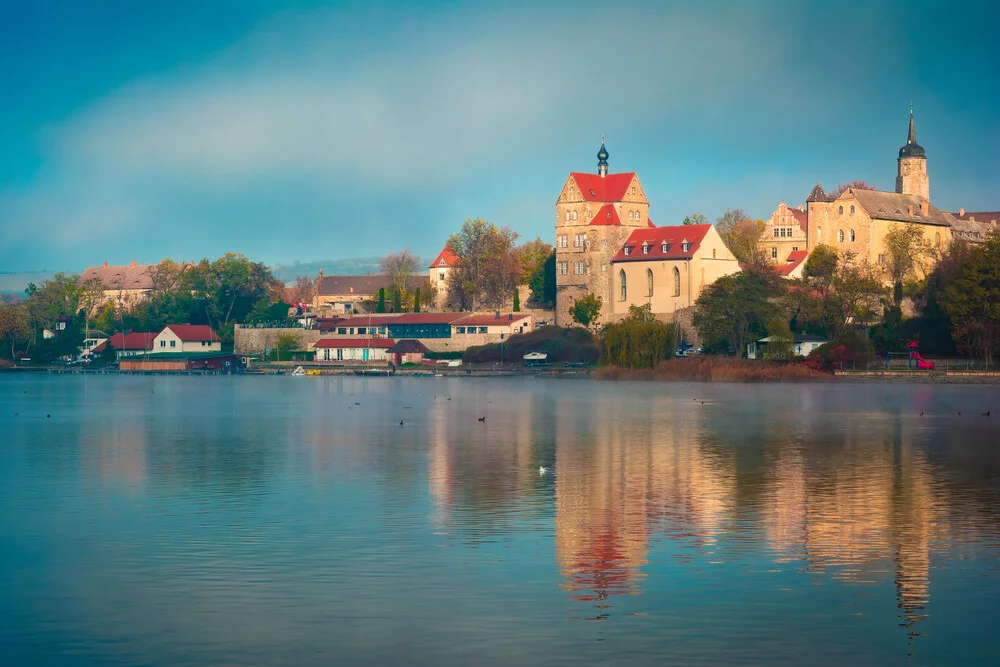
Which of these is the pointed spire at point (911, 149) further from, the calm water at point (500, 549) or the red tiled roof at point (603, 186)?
the calm water at point (500, 549)

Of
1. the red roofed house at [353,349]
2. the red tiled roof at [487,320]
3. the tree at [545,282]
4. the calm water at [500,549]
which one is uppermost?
the tree at [545,282]

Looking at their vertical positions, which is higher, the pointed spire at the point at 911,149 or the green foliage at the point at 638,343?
the pointed spire at the point at 911,149

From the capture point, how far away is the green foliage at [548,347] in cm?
9688

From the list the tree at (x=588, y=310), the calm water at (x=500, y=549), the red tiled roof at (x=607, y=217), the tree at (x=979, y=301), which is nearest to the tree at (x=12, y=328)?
the tree at (x=588, y=310)

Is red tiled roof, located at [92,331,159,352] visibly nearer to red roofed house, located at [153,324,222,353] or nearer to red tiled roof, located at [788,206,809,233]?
red roofed house, located at [153,324,222,353]

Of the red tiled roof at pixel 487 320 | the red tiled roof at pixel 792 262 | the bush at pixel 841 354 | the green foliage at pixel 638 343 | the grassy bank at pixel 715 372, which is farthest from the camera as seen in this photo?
the red tiled roof at pixel 487 320

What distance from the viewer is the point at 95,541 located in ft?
64.2

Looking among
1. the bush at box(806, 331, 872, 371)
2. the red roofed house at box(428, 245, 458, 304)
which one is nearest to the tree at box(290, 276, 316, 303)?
the red roofed house at box(428, 245, 458, 304)

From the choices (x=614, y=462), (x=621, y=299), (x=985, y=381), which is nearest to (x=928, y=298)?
(x=985, y=381)

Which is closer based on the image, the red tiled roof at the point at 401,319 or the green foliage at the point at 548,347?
the green foliage at the point at 548,347

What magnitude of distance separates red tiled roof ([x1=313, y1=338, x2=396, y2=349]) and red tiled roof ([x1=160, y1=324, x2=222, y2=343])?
12.3 metres

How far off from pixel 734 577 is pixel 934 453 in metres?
20.5

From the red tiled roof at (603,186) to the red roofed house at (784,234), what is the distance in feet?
54.5

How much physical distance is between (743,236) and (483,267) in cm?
2411
